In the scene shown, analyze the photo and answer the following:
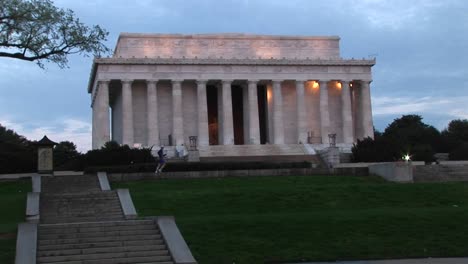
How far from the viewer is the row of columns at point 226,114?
2549 inches

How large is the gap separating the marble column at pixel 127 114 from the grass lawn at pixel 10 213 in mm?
23864

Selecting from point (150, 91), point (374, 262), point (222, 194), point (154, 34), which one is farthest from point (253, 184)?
point (154, 34)

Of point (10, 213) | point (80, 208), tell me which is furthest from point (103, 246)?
point (10, 213)

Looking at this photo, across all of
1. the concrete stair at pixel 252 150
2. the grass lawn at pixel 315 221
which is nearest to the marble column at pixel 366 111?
the concrete stair at pixel 252 150

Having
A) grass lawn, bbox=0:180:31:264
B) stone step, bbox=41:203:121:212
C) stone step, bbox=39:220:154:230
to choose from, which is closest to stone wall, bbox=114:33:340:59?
grass lawn, bbox=0:180:31:264

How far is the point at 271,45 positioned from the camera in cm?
7088

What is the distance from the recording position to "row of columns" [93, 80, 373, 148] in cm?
6475

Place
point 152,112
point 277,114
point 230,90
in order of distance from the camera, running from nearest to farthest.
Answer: point 152,112
point 230,90
point 277,114

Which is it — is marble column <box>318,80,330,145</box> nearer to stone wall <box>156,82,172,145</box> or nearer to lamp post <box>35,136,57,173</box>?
stone wall <box>156,82,172,145</box>

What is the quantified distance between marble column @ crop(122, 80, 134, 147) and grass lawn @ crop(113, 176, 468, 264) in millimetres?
28761

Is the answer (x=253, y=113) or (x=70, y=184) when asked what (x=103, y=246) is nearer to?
(x=70, y=184)

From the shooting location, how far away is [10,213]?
28203 mm

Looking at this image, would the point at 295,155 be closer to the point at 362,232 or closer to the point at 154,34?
the point at 154,34

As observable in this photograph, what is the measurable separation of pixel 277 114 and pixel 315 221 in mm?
44418
